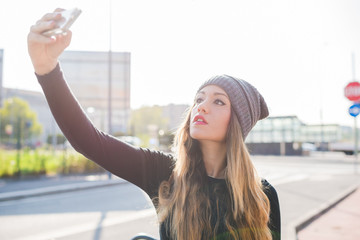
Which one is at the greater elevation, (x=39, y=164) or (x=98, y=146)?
(x=98, y=146)

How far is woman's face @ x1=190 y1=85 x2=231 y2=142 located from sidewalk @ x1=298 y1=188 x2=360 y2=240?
4562 mm

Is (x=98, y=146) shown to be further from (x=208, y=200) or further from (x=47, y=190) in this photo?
(x=47, y=190)

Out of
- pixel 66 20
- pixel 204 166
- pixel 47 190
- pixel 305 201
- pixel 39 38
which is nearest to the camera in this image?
pixel 66 20

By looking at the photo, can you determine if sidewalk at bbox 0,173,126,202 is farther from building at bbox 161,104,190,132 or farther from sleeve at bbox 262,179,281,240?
sleeve at bbox 262,179,281,240

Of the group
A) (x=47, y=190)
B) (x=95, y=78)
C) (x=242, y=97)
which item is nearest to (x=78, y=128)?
(x=242, y=97)

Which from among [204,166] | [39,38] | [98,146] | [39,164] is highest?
[39,38]

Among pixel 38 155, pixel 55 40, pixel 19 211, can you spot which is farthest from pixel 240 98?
pixel 38 155

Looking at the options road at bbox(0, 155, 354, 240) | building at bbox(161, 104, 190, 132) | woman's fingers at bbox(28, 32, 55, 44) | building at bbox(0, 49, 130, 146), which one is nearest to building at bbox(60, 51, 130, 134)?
building at bbox(0, 49, 130, 146)

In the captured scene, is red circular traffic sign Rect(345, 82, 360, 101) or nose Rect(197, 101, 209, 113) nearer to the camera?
nose Rect(197, 101, 209, 113)

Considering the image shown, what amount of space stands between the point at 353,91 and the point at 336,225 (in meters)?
7.01

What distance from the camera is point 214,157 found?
2031mm

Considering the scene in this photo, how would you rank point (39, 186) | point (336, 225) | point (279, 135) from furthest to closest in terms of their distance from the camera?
point (279, 135), point (39, 186), point (336, 225)

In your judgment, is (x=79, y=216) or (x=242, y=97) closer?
(x=242, y=97)

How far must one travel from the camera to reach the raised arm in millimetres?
1318
